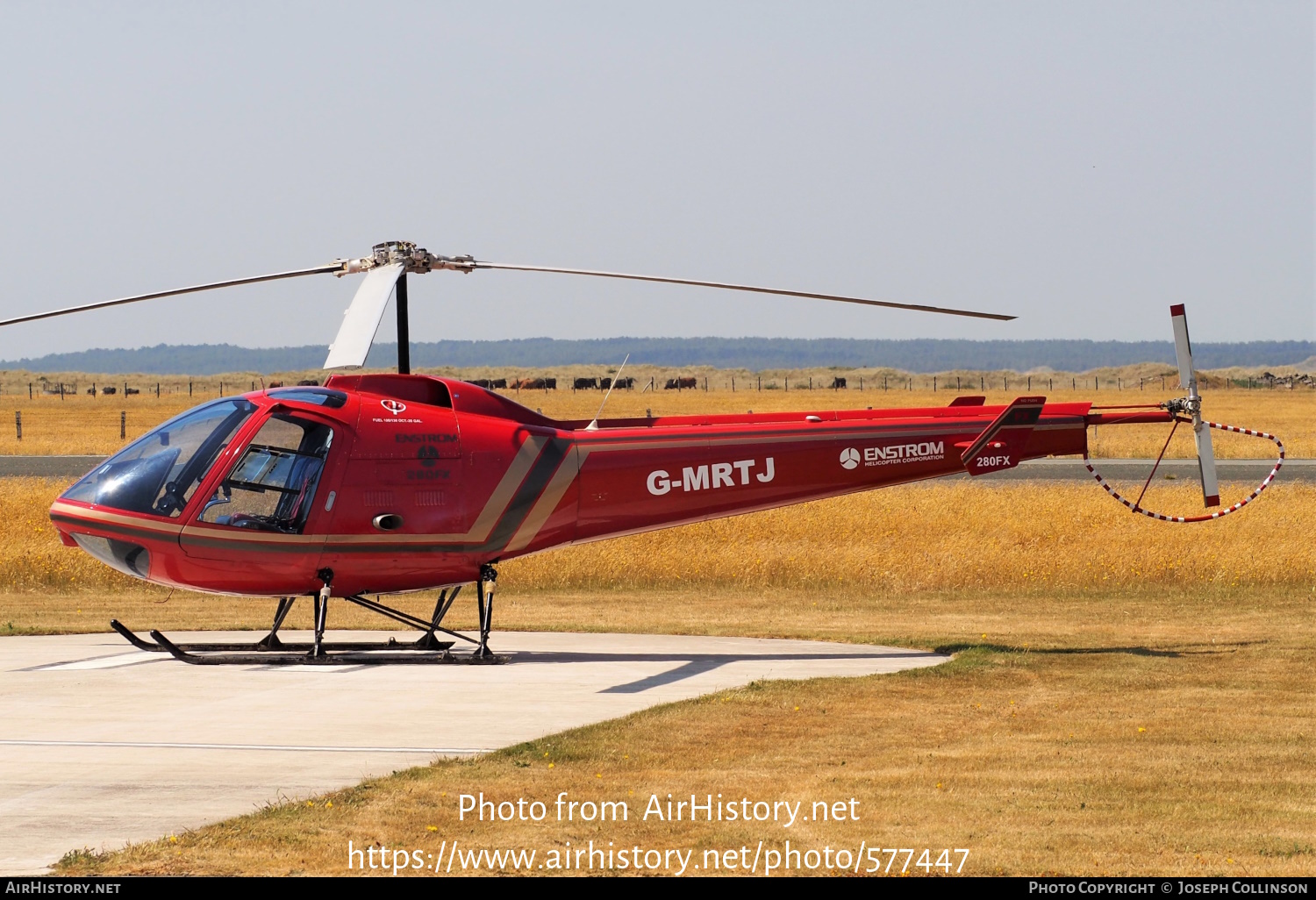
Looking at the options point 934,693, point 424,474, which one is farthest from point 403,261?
point 934,693

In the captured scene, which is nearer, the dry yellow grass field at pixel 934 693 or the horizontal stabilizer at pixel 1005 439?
the dry yellow grass field at pixel 934 693

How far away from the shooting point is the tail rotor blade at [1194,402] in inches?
581

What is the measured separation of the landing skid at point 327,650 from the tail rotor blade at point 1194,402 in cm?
744

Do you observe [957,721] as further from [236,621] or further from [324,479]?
[236,621]

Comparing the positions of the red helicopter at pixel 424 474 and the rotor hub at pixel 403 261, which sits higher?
the rotor hub at pixel 403 261

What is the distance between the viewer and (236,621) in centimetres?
1906

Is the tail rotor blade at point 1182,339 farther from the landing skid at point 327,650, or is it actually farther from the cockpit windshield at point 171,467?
the cockpit windshield at point 171,467

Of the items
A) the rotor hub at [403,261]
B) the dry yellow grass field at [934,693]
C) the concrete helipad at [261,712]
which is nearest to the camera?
the dry yellow grass field at [934,693]

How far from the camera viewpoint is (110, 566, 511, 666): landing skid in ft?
49.8

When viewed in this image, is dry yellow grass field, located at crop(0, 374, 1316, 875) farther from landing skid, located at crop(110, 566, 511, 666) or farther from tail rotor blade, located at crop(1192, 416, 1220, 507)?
landing skid, located at crop(110, 566, 511, 666)

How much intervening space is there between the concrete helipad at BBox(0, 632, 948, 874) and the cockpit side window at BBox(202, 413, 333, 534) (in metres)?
1.56

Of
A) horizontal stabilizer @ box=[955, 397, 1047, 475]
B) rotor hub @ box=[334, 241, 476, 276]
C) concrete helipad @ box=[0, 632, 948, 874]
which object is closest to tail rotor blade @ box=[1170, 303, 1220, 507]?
horizontal stabilizer @ box=[955, 397, 1047, 475]

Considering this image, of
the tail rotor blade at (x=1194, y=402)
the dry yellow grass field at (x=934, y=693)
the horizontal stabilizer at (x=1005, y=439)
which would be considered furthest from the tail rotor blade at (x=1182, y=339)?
the dry yellow grass field at (x=934, y=693)
